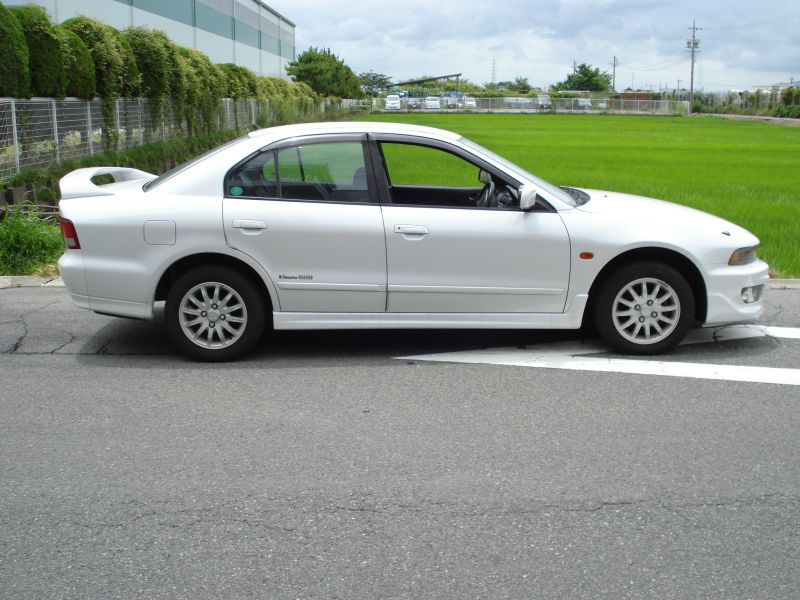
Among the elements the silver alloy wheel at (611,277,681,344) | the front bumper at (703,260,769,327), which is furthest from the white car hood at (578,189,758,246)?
the silver alloy wheel at (611,277,681,344)

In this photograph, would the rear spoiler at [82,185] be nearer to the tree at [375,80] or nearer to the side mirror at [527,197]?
the side mirror at [527,197]

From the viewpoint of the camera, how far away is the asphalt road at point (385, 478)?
344 centimetres

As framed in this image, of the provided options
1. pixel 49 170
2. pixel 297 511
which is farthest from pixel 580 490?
pixel 49 170

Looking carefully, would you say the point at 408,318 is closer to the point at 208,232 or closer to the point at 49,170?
the point at 208,232

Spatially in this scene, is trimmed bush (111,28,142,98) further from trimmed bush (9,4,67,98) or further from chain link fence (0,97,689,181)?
trimmed bush (9,4,67,98)

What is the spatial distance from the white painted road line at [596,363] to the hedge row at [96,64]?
9.31 m

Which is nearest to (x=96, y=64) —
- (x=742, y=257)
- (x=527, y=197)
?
(x=527, y=197)

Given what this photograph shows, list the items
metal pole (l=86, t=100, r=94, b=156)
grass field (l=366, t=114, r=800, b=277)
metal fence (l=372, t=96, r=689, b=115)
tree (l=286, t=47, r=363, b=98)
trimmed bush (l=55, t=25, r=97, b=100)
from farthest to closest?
1. metal fence (l=372, t=96, r=689, b=115)
2. tree (l=286, t=47, r=363, b=98)
3. metal pole (l=86, t=100, r=94, b=156)
4. trimmed bush (l=55, t=25, r=97, b=100)
5. grass field (l=366, t=114, r=800, b=277)

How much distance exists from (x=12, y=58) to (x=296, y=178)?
839 centimetres

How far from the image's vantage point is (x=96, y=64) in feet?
56.4

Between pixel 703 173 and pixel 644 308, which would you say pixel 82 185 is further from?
pixel 703 173

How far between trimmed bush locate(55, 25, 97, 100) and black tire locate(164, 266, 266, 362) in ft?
34.4

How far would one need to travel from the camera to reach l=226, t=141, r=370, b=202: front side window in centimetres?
623

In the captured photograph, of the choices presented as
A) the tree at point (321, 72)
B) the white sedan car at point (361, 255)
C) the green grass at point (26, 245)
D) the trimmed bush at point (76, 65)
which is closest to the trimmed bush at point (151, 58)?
the trimmed bush at point (76, 65)
